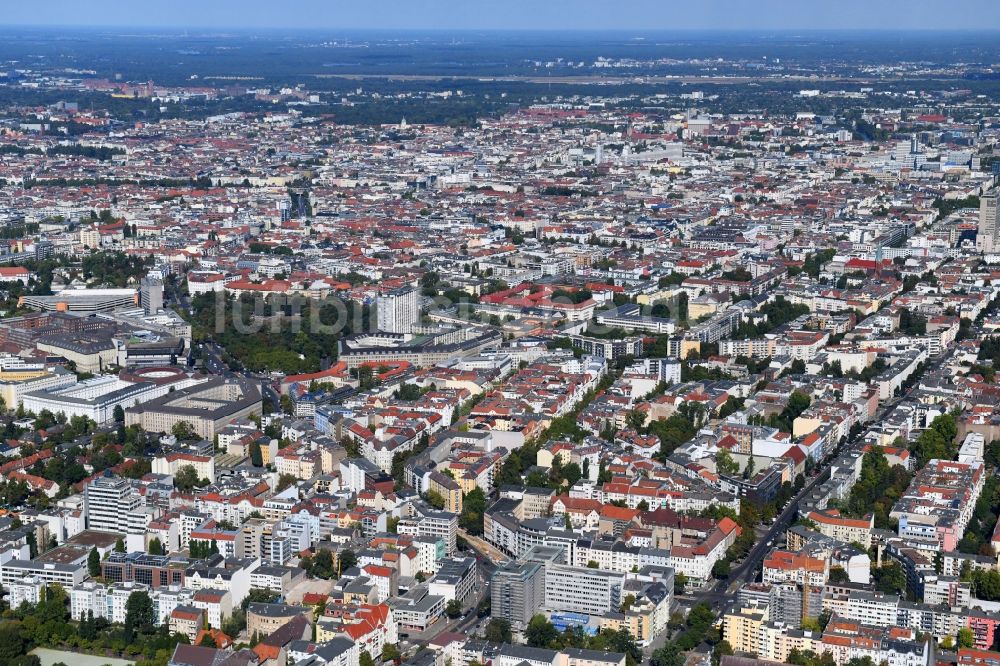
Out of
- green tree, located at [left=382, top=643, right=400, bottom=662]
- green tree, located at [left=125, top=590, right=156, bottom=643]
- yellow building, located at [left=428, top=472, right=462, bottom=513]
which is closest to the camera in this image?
green tree, located at [left=382, top=643, right=400, bottom=662]

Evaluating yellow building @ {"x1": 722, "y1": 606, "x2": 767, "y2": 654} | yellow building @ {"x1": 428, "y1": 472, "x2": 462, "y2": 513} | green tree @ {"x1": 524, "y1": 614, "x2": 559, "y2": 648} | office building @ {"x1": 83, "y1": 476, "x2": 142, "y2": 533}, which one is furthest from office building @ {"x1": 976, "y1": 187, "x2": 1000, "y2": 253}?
green tree @ {"x1": 524, "y1": 614, "x2": 559, "y2": 648}

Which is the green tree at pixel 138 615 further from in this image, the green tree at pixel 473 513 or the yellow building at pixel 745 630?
the yellow building at pixel 745 630

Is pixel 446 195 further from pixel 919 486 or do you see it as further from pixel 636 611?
pixel 636 611

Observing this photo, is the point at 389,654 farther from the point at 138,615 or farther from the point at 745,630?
the point at 745,630

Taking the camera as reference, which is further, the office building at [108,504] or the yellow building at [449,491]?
the yellow building at [449,491]

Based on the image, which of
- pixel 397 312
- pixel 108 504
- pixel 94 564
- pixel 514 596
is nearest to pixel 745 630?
pixel 514 596

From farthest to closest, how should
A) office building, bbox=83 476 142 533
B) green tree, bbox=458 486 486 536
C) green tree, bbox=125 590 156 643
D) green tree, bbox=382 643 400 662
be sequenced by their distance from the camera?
1. green tree, bbox=458 486 486 536
2. office building, bbox=83 476 142 533
3. green tree, bbox=125 590 156 643
4. green tree, bbox=382 643 400 662

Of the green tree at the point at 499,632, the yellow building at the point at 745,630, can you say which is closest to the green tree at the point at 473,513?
the green tree at the point at 499,632

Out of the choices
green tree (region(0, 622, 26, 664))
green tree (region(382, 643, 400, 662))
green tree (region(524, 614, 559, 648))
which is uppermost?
green tree (region(524, 614, 559, 648))

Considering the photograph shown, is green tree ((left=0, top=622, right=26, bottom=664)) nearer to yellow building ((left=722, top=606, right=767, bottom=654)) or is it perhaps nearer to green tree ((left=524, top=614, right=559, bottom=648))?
green tree ((left=524, top=614, right=559, bottom=648))

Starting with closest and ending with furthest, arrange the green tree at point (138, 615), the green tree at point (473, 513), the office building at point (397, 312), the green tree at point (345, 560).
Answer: the green tree at point (138, 615)
the green tree at point (345, 560)
the green tree at point (473, 513)
the office building at point (397, 312)

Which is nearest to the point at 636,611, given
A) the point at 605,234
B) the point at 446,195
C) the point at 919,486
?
the point at 919,486

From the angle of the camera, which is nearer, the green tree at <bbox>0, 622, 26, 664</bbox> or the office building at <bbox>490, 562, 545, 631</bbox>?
the green tree at <bbox>0, 622, 26, 664</bbox>
